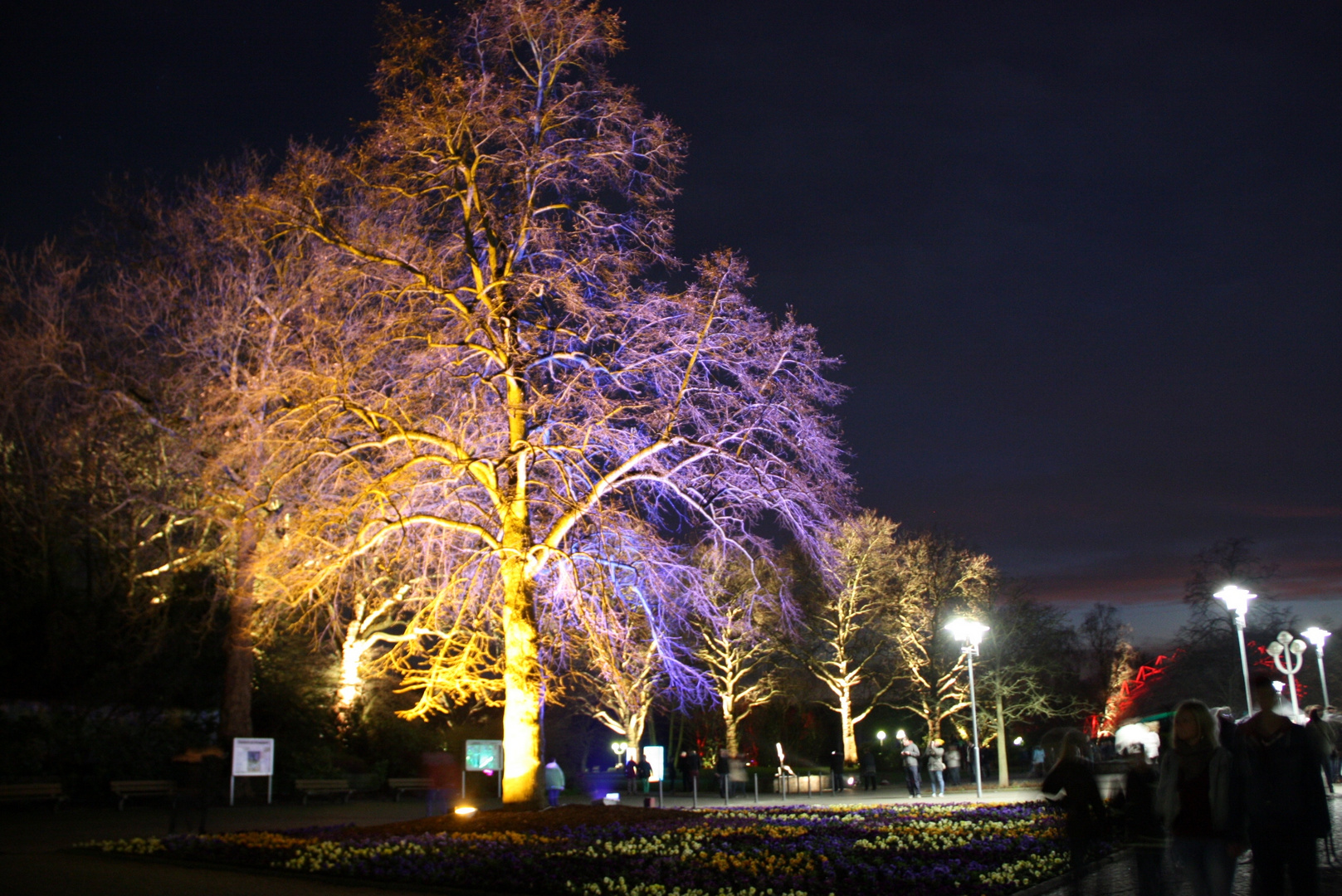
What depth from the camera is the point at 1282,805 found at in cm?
626

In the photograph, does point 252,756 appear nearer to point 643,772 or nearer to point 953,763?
point 643,772

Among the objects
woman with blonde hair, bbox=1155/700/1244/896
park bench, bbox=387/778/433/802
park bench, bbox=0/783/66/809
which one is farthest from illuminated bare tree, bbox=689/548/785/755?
park bench, bbox=0/783/66/809

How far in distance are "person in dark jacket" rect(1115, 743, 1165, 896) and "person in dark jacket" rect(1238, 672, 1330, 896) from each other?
2.74 feet

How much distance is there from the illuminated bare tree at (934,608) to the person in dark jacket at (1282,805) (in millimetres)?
39465

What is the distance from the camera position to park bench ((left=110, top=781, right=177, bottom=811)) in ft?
79.9

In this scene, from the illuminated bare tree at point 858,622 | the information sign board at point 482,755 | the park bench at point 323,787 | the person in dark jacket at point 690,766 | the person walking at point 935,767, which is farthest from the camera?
the illuminated bare tree at point 858,622

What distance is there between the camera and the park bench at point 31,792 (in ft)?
73.2

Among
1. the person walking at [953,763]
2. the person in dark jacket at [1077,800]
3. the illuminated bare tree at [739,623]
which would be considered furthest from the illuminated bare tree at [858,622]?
the person in dark jacket at [1077,800]

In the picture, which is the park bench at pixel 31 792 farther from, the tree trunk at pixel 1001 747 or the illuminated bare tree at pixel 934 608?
the illuminated bare tree at pixel 934 608

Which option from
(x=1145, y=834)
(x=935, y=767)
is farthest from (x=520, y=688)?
(x=935, y=767)

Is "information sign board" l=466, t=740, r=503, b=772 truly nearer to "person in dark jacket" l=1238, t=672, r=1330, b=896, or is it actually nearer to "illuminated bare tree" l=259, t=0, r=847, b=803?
"illuminated bare tree" l=259, t=0, r=847, b=803

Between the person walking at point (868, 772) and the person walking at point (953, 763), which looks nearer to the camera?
the person walking at point (868, 772)

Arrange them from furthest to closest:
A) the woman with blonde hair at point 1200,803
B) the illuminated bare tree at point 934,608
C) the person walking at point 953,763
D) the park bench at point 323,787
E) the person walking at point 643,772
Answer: the illuminated bare tree at point 934,608
the person walking at point 953,763
the person walking at point 643,772
the park bench at point 323,787
the woman with blonde hair at point 1200,803

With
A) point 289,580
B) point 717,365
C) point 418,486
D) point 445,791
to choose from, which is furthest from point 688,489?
point 445,791
